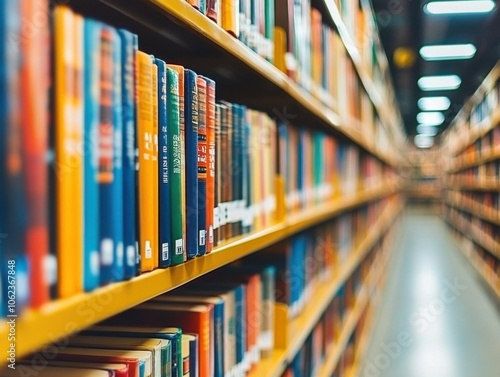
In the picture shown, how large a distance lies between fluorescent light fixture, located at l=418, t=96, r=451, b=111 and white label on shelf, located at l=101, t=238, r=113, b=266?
11716 mm

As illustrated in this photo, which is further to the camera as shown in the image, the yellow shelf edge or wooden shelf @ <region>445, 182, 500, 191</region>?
wooden shelf @ <region>445, 182, 500, 191</region>

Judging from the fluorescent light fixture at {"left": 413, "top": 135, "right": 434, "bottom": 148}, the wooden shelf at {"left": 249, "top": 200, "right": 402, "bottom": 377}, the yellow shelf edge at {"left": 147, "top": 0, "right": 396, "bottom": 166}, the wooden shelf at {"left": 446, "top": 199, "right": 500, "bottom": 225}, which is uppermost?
the fluorescent light fixture at {"left": 413, "top": 135, "right": 434, "bottom": 148}

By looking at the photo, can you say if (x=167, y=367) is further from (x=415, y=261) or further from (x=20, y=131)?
(x=415, y=261)

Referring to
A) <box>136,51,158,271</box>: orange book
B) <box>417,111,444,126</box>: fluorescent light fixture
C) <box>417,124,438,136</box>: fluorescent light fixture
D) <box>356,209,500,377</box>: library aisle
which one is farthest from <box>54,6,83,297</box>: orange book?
<box>417,124,438,136</box>: fluorescent light fixture

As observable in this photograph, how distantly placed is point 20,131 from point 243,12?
91cm

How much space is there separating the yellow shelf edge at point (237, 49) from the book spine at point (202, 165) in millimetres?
96

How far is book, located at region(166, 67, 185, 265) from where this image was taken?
914mm

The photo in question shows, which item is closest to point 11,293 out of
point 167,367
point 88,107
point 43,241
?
point 43,241

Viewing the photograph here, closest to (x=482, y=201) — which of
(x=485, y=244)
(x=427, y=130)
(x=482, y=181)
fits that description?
(x=482, y=181)

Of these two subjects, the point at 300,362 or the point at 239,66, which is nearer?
the point at 239,66

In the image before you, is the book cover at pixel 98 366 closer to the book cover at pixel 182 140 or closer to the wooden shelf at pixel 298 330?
the book cover at pixel 182 140

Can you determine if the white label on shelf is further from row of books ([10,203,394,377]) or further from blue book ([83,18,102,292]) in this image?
row of books ([10,203,394,377])

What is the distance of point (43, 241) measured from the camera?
60 cm

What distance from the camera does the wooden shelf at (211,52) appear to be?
100 cm
